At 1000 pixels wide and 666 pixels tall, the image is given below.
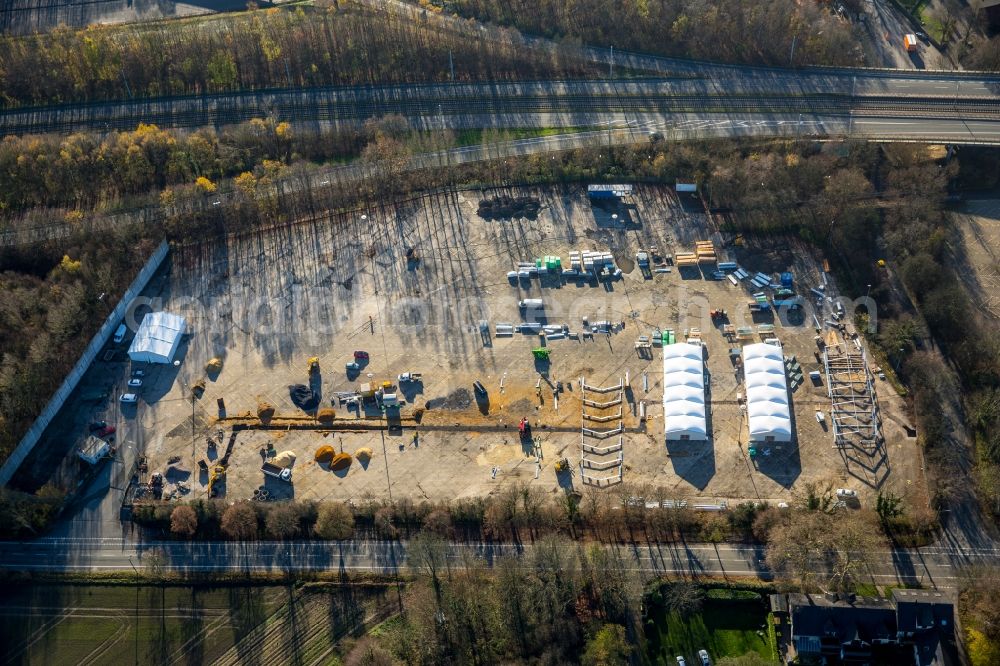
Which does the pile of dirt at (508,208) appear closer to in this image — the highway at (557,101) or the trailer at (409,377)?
the highway at (557,101)

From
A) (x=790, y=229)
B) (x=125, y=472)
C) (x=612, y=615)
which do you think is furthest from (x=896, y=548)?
(x=125, y=472)

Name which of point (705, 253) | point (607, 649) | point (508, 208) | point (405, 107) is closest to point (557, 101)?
point (405, 107)

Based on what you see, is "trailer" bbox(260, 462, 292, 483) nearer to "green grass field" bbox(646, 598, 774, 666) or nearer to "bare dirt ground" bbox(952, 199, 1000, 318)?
"green grass field" bbox(646, 598, 774, 666)

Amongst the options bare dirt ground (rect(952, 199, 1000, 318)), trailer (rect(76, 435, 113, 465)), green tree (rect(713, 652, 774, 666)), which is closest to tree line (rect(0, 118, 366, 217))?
trailer (rect(76, 435, 113, 465))

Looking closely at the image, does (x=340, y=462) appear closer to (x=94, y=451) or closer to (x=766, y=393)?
(x=94, y=451)

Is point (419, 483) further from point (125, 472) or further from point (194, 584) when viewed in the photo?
point (125, 472)
